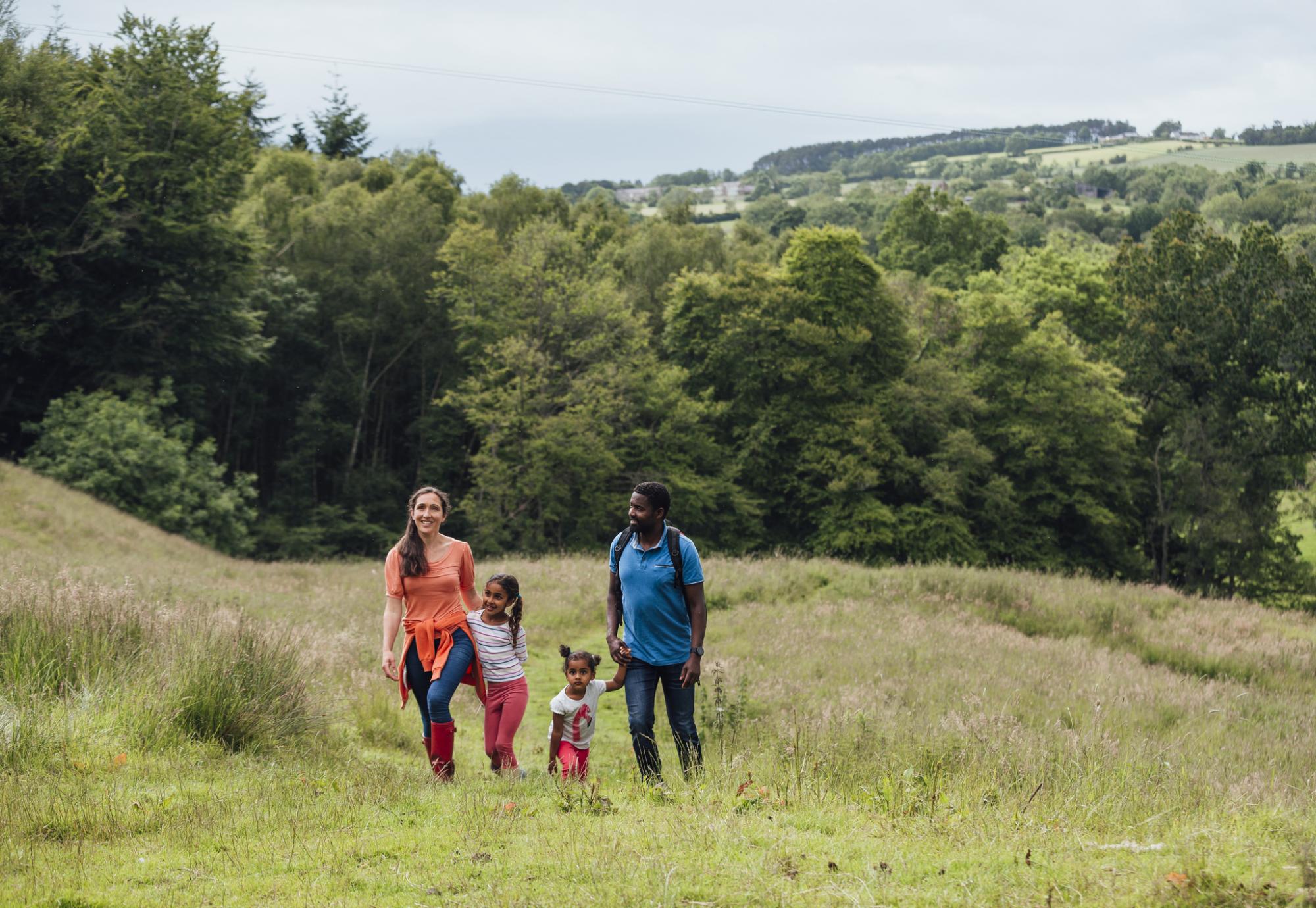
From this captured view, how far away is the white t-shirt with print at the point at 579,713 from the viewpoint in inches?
274

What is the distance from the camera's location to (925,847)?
193 inches

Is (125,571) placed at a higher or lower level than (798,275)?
lower

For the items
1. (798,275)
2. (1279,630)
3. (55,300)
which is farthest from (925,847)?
(798,275)

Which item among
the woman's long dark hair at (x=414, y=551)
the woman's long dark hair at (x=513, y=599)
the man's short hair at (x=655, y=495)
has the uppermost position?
the man's short hair at (x=655, y=495)

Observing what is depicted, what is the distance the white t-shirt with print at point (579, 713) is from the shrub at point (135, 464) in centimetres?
2765

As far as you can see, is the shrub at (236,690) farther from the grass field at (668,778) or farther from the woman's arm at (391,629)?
the woman's arm at (391,629)

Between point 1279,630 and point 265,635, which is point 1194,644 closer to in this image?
point 1279,630

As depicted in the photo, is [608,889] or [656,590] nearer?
[608,889]

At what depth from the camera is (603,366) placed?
4244cm

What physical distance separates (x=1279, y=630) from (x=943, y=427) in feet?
81.6

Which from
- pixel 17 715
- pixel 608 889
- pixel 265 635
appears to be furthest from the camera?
pixel 265 635

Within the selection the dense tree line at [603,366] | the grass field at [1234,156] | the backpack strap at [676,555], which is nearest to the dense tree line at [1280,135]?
the grass field at [1234,156]

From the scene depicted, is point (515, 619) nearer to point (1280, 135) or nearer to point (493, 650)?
point (493, 650)

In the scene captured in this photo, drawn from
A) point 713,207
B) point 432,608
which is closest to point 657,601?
point 432,608
